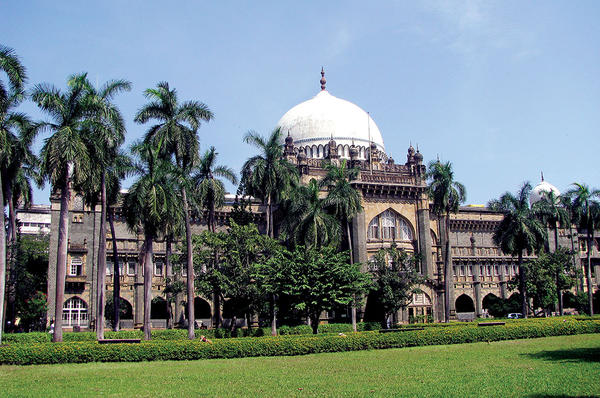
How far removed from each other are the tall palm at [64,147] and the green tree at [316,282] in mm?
13229

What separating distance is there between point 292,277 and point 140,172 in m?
11.0

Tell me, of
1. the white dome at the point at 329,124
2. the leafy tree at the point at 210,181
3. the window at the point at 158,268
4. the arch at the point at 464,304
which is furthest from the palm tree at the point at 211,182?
the arch at the point at 464,304

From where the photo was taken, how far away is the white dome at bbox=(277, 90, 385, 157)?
205 feet

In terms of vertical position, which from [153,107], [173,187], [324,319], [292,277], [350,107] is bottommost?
[324,319]

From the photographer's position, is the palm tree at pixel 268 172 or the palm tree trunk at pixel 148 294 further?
the palm tree at pixel 268 172

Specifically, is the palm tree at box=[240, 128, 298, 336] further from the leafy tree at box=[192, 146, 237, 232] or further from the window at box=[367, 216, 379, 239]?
the window at box=[367, 216, 379, 239]

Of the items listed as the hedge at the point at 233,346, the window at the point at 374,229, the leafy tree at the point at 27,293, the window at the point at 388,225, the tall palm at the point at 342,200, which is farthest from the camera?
the window at the point at 388,225

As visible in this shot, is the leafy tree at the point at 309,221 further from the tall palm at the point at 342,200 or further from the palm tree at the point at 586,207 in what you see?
the palm tree at the point at 586,207

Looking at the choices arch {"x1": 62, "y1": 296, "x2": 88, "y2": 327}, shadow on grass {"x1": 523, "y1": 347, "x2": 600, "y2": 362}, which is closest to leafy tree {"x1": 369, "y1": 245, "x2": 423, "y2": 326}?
shadow on grass {"x1": 523, "y1": 347, "x2": 600, "y2": 362}

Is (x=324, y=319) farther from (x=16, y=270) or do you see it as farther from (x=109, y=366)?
(x=109, y=366)

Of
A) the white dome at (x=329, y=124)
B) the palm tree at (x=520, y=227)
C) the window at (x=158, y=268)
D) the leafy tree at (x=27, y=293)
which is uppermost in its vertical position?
the white dome at (x=329, y=124)

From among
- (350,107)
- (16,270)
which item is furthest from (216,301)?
(350,107)

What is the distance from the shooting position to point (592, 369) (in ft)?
57.7

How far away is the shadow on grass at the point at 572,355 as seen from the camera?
20.6 meters
